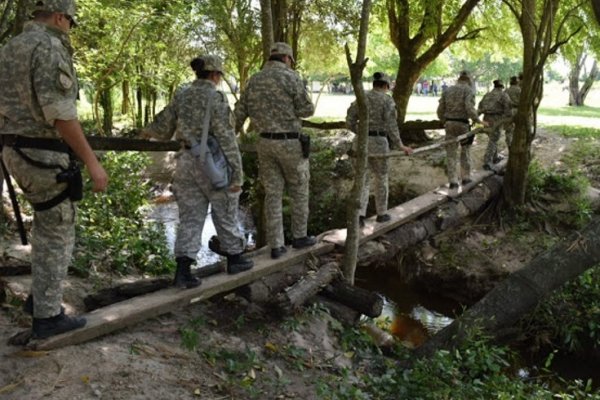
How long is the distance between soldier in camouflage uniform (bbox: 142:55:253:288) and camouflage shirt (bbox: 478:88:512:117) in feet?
26.1

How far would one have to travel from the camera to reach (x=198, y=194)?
15.5 ft

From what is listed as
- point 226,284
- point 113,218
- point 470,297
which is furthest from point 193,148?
point 470,297

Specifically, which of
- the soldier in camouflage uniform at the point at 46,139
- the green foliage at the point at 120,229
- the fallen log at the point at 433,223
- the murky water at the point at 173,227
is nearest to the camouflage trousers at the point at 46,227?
the soldier in camouflage uniform at the point at 46,139

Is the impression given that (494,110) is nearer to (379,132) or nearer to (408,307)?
(408,307)

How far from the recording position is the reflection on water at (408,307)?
8406mm

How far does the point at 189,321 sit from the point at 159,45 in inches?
447

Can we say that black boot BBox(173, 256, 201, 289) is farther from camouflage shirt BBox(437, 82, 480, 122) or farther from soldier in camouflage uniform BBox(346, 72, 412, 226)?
camouflage shirt BBox(437, 82, 480, 122)

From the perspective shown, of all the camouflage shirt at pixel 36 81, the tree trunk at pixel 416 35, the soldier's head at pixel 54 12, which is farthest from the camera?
the tree trunk at pixel 416 35

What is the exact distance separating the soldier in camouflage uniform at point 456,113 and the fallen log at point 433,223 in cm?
52

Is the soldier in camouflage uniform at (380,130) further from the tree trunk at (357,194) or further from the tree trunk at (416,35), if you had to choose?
the tree trunk at (416,35)

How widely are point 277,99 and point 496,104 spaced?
24.0 feet

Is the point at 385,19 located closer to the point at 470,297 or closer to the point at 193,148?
the point at 470,297

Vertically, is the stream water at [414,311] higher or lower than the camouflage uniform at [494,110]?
lower


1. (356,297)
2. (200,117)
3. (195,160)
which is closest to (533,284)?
(356,297)
